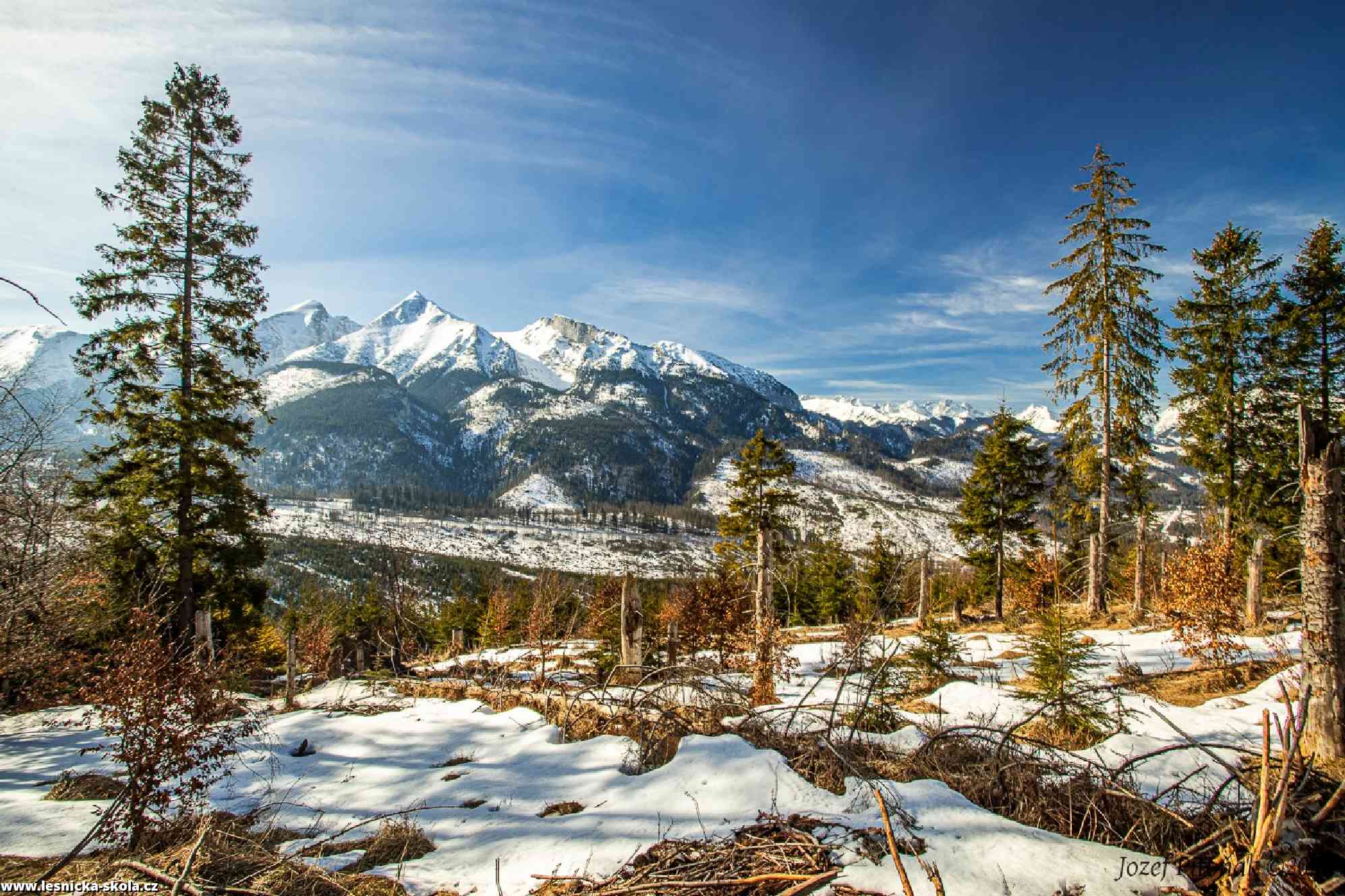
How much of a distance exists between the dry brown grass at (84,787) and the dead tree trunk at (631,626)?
7.22 meters

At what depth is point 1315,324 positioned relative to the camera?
16125 mm

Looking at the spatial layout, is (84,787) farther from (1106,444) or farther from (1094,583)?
(1094,583)

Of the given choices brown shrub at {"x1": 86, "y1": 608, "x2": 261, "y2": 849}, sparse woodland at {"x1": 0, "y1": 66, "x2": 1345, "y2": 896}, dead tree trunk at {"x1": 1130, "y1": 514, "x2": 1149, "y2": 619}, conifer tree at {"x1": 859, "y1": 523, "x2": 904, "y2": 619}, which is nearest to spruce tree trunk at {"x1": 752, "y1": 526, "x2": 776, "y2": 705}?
sparse woodland at {"x1": 0, "y1": 66, "x2": 1345, "y2": 896}

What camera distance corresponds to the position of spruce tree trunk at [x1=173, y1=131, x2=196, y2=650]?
44.7ft

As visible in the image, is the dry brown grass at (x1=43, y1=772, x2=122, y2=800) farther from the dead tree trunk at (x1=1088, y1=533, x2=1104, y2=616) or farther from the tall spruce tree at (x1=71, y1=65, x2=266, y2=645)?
the dead tree trunk at (x1=1088, y1=533, x2=1104, y2=616)

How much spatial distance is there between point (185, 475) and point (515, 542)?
168 metres

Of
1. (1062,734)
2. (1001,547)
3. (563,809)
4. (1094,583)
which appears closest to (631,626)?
(563,809)

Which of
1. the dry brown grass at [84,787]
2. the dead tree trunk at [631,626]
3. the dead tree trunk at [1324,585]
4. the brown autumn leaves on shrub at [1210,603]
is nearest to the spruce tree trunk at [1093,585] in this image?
the brown autumn leaves on shrub at [1210,603]

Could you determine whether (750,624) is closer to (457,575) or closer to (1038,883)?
(1038,883)

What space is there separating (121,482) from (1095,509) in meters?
27.4

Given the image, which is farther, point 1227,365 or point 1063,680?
point 1227,365

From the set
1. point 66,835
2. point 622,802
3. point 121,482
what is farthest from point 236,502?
point 622,802

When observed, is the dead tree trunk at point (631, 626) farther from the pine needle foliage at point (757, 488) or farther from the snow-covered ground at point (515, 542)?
the snow-covered ground at point (515, 542)

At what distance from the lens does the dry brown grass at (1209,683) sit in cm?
823
